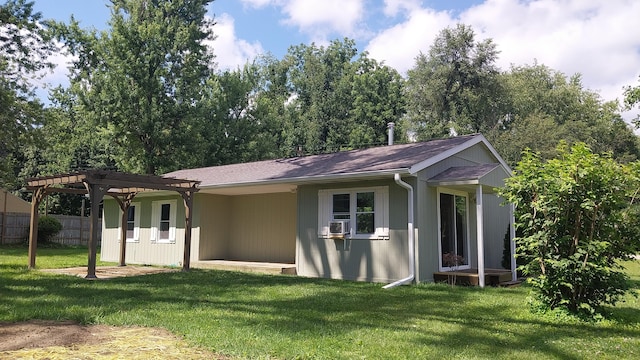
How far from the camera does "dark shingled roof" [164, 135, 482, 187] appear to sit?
10.3 metres

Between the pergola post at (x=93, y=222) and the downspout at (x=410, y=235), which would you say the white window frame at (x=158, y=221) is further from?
the downspout at (x=410, y=235)

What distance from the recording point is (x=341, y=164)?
11.7 meters

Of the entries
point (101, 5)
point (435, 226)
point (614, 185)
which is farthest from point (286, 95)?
point (614, 185)

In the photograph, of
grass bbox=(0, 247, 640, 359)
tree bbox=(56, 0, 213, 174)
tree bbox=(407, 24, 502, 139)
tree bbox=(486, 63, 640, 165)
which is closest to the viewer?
grass bbox=(0, 247, 640, 359)

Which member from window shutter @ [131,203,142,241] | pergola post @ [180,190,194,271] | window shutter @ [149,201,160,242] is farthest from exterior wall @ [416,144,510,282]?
window shutter @ [131,203,142,241]

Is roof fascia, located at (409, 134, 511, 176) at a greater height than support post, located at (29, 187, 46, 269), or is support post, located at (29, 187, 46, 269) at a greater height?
roof fascia, located at (409, 134, 511, 176)

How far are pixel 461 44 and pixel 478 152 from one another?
20213mm

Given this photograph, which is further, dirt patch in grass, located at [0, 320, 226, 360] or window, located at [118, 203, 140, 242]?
window, located at [118, 203, 140, 242]

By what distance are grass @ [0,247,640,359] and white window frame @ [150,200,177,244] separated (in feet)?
14.5

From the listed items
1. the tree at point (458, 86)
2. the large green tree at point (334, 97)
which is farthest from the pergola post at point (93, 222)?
the large green tree at point (334, 97)

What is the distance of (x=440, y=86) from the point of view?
3023 centimetres

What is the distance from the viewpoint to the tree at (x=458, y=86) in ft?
98.2

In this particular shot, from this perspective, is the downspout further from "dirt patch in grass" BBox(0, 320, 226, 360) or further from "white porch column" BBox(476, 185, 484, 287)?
"dirt patch in grass" BBox(0, 320, 226, 360)

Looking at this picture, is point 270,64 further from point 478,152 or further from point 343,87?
point 478,152
